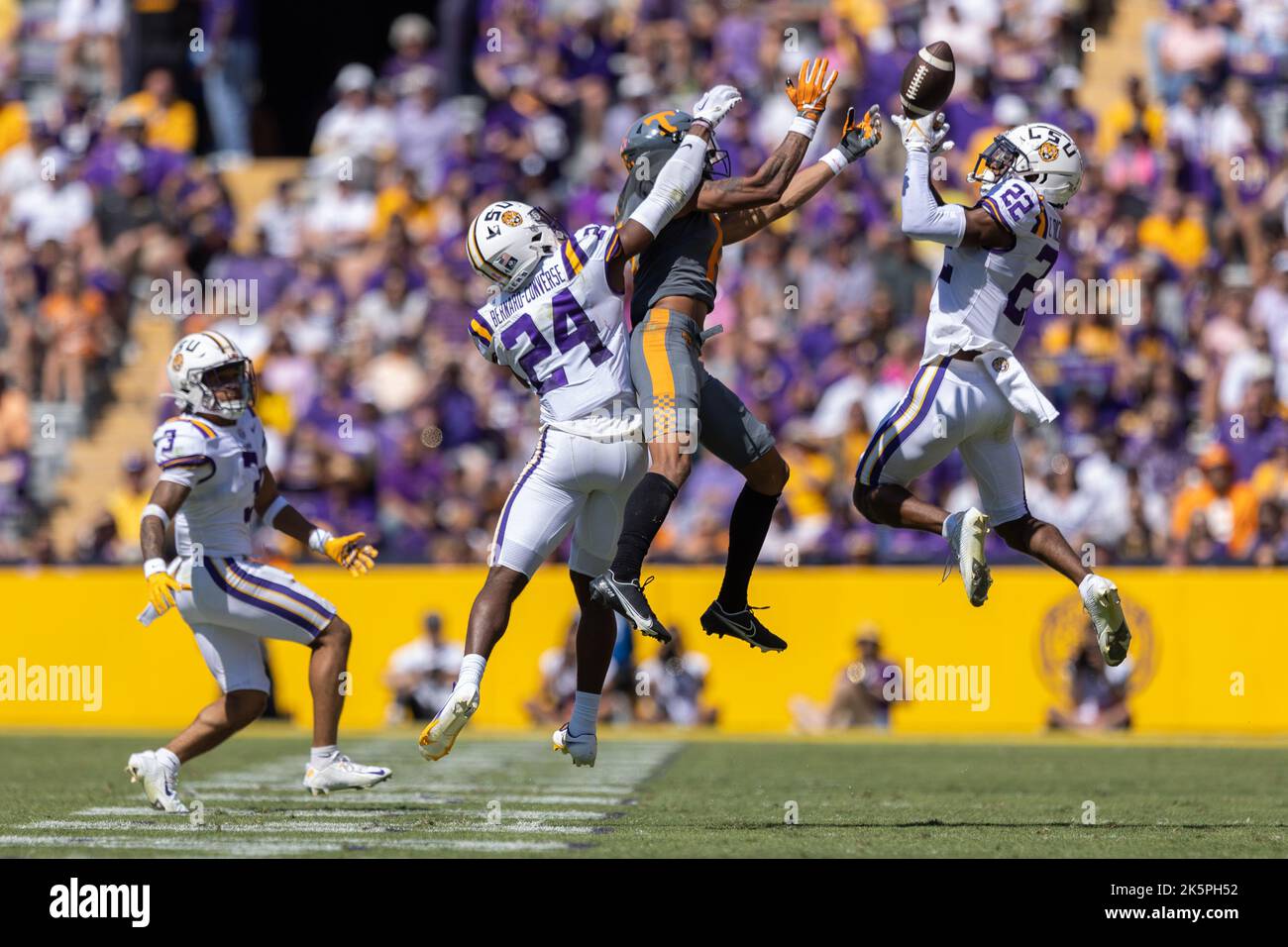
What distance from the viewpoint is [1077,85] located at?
17344 mm

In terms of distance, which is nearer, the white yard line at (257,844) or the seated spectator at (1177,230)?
the white yard line at (257,844)

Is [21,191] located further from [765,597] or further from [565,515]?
[565,515]

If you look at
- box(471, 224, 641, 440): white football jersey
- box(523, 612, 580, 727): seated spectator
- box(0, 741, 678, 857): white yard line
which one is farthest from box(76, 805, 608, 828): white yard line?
box(523, 612, 580, 727): seated spectator

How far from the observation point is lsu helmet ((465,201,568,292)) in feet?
29.3

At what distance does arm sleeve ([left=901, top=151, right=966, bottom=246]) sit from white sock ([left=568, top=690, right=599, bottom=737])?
2.39m

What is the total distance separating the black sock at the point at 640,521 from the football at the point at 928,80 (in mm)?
1913

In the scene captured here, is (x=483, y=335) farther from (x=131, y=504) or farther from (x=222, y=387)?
(x=131, y=504)

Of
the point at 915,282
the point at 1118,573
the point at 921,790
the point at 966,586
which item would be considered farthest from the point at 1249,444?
the point at 966,586

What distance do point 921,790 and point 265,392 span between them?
7938mm

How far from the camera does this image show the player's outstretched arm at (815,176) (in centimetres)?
923

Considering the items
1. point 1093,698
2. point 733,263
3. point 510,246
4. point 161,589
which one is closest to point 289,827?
point 161,589

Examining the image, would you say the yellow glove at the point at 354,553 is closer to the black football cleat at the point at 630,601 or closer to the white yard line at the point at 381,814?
the white yard line at the point at 381,814

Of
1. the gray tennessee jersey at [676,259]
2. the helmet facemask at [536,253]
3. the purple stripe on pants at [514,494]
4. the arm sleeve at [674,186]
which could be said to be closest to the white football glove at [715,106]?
the arm sleeve at [674,186]

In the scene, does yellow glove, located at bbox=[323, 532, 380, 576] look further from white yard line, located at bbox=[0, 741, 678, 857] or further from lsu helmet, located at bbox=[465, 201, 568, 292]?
lsu helmet, located at bbox=[465, 201, 568, 292]
